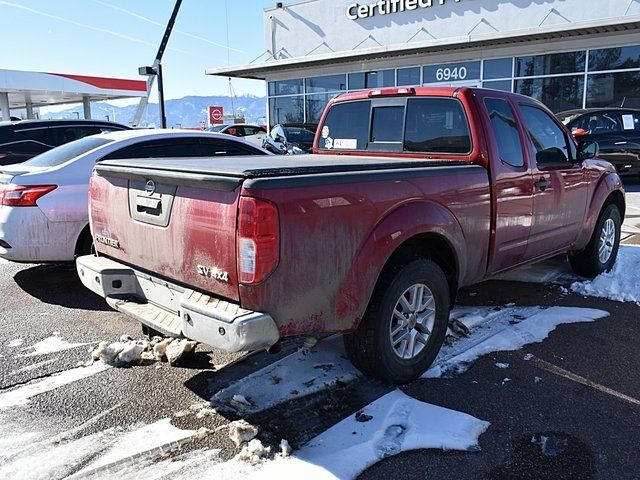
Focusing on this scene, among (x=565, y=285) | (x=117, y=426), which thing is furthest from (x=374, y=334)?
(x=565, y=285)

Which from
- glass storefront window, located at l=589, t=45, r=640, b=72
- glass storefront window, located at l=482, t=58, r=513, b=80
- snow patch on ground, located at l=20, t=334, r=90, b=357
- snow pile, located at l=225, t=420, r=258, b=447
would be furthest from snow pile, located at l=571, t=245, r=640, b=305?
glass storefront window, located at l=482, t=58, r=513, b=80

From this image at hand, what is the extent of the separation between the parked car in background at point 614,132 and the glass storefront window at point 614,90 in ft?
14.7

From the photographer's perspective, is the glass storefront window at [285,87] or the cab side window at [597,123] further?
the glass storefront window at [285,87]

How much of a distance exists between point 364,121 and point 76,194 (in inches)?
114

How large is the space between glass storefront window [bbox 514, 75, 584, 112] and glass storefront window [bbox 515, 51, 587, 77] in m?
0.22

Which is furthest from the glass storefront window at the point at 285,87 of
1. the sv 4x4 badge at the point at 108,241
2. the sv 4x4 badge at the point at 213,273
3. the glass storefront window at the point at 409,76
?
the sv 4x4 badge at the point at 213,273

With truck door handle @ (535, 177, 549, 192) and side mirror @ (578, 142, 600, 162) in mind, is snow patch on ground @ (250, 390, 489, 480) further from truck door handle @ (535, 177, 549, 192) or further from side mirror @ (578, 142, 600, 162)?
side mirror @ (578, 142, 600, 162)

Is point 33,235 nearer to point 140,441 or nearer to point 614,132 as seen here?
point 140,441

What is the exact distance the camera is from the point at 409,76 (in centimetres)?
2155

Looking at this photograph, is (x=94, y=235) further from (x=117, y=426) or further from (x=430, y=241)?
(x=430, y=241)

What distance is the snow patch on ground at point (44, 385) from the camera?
3545mm

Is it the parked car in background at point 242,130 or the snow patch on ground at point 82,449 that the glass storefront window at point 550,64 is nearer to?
the parked car in background at point 242,130

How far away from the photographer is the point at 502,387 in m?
3.64

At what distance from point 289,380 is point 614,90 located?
55.9 feet
